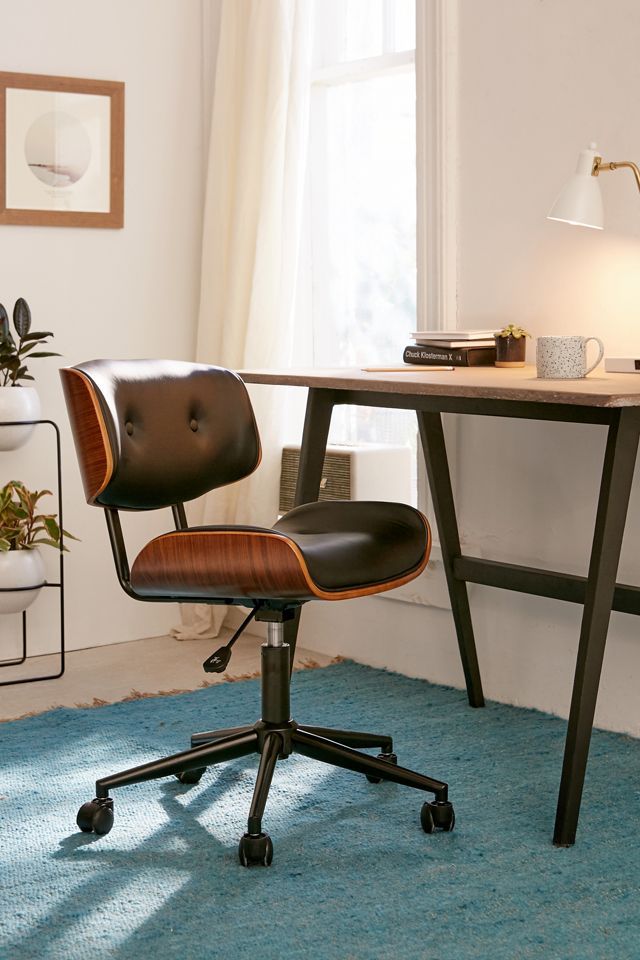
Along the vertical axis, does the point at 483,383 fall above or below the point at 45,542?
above

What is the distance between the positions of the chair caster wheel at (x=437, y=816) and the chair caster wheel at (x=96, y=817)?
564 mm

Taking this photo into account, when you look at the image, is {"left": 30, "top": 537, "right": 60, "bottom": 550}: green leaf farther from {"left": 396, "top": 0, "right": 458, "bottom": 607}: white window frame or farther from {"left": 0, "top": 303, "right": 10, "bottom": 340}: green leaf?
{"left": 396, "top": 0, "right": 458, "bottom": 607}: white window frame

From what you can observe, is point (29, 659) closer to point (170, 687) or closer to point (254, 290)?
point (170, 687)

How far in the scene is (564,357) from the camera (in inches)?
92.4

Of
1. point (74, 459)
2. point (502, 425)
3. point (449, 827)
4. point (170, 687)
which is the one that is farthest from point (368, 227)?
point (449, 827)

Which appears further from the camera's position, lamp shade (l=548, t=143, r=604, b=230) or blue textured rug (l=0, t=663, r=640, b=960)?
Result: lamp shade (l=548, t=143, r=604, b=230)

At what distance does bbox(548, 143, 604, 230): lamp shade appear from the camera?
2.49m

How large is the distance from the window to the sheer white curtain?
7.0 inches

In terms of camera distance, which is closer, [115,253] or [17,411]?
[17,411]

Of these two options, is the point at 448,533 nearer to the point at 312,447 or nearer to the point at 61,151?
the point at 312,447

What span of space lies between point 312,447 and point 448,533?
413mm

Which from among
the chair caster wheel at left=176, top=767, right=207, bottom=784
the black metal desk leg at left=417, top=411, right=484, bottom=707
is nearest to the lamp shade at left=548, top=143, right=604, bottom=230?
the black metal desk leg at left=417, top=411, right=484, bottom=707

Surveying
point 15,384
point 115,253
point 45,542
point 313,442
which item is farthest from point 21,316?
point 313,442

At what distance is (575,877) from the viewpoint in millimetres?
2045
